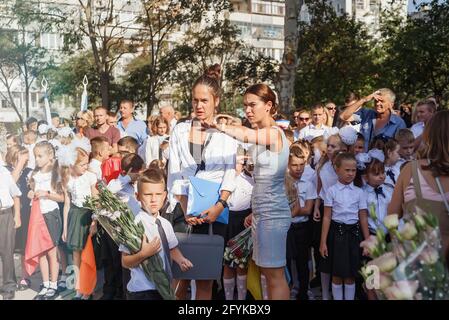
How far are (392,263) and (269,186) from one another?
178 cm

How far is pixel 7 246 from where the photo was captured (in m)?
6.17

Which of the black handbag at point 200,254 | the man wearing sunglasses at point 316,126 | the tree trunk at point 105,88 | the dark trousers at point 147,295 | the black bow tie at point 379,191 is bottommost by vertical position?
the dark trousers at point 147,295

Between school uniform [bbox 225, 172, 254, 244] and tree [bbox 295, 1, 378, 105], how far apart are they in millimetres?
11971

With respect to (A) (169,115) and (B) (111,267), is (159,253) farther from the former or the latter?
(A) (169,115)

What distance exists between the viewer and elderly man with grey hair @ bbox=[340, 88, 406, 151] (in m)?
7.17

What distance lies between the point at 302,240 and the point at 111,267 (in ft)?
5.96

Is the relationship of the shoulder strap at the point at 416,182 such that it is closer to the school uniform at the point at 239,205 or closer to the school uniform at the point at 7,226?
the school uniform at the point at 239,205

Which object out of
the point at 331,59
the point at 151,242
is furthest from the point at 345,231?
the point at 331,59

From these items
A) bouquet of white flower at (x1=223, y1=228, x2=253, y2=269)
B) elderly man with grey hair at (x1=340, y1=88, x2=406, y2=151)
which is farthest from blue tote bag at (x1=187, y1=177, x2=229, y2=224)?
elderly man with grey hair at (x1=340, y1=88, x2=406, y2=151)

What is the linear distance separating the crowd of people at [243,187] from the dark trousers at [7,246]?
0.03 feet

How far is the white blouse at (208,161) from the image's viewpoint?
4551 mm

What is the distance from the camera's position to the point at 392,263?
2.54 meters

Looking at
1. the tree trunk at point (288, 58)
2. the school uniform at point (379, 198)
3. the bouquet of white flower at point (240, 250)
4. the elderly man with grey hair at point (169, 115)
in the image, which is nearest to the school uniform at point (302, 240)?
the school uniform at point (379, 198)
